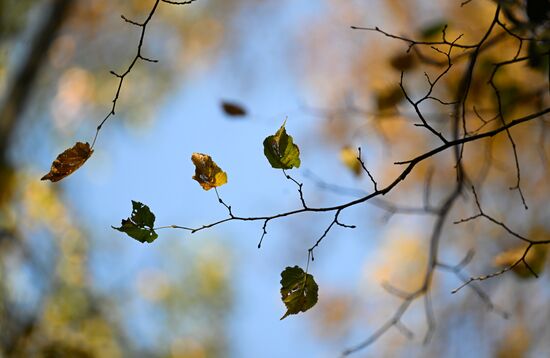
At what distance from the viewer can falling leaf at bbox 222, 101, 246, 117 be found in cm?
138

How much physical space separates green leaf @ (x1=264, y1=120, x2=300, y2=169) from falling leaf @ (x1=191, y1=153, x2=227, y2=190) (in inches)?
3.1

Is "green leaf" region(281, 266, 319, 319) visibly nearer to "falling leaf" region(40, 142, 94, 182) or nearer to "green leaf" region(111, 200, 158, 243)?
"green leaf" region(111, 200, 158, 243)

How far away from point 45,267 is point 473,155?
6.06 feet

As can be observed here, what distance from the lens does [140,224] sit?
0.78 metres

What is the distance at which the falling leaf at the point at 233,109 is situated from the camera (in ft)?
4.54

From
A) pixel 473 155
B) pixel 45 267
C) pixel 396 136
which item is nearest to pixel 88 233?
pixel 45 267

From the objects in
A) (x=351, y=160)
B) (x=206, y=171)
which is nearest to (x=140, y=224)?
(x=206, y=171)

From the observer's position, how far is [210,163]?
0.83 metres

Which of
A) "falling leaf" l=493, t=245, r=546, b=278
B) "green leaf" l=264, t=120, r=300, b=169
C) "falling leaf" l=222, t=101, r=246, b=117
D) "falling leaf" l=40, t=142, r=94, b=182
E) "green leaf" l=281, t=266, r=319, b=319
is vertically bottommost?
"green leaf" l=281, t=266, r=319, b=319

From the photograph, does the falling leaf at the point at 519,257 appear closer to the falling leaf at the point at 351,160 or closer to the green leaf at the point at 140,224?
the falling leaf at the point at 351,160

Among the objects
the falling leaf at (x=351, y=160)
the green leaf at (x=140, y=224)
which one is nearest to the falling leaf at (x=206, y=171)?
the green leaf at (x=140, y=224)

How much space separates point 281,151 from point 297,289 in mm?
161

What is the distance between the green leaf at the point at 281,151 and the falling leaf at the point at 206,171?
0.26ft

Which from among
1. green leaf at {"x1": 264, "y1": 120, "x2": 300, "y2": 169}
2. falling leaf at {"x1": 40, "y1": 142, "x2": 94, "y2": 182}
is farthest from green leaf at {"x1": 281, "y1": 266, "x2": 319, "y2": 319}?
falling leaf at {"x1": 40, "y1": 142, "x2": 94, "y2": 182}
